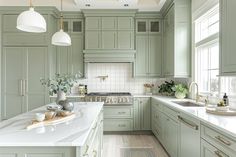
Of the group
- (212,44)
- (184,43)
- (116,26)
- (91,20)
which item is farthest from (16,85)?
(212,44)

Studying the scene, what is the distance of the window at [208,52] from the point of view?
3309mm

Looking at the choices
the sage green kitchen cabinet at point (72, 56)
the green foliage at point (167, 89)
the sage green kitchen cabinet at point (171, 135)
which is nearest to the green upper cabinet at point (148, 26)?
the green foliage at point (167, 89)

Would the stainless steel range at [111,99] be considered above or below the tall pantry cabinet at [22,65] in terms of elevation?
below

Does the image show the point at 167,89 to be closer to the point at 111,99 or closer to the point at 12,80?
the point at 111,99

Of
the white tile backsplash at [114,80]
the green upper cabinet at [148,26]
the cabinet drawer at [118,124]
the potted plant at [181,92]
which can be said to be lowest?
the cabinet drawer at [118,124]

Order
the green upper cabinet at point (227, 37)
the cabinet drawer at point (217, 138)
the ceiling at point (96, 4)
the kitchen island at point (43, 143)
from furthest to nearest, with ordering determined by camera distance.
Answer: the ceiling at point (96, 4) → the green upper cabinet at point (227, 37) → the cabinet drawer at point (217, 138) → the kitchen island at point (43, 143)

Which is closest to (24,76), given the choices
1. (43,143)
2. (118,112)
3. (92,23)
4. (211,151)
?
(92,23)

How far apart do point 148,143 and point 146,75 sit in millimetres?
1693

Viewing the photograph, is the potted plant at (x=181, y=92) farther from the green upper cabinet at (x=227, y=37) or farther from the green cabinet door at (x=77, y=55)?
the green cabinet door at (x=77, y=55)

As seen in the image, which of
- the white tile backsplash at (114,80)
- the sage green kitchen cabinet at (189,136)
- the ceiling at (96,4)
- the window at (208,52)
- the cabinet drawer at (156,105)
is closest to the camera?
the sage green kitchen cabinet at (189,136)

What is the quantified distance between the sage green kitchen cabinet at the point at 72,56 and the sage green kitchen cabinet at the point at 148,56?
139 centimetres

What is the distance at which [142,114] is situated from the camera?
486 centimetres

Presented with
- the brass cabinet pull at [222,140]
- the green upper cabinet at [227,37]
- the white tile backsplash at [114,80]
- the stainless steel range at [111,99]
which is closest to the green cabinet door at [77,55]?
the white tile backsplash at [114,80]

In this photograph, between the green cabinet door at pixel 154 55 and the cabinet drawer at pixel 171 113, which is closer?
the cabinet drawer at pixel 171 113
